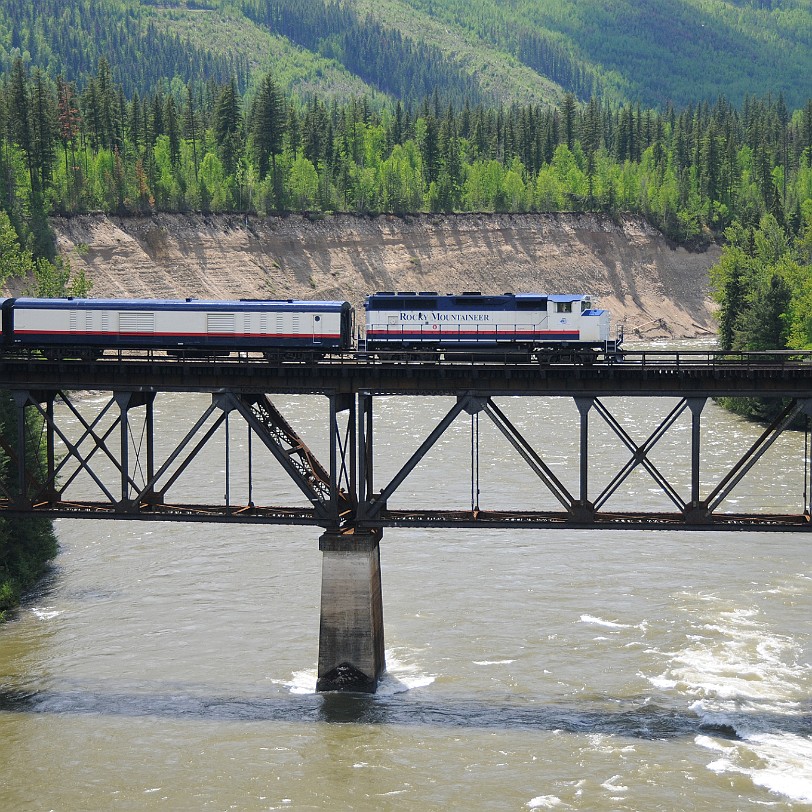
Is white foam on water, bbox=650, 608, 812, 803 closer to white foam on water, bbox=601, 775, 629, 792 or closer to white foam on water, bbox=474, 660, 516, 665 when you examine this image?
white foam on water, bbox=601, 775, 629, 792

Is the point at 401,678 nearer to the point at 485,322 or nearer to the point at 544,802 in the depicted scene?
the point at 544,802

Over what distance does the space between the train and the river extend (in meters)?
9.46

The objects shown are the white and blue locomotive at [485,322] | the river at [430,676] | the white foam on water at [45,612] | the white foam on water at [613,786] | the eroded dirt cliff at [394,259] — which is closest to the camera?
the white foam on water at [613,786]

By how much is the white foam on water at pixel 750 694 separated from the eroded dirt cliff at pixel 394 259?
11649 cm

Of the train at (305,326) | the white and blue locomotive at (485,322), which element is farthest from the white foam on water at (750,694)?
the white and blue locomotive at (485,322)

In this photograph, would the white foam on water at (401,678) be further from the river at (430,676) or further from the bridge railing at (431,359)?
the bridge railing at (431,359)

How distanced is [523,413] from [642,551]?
4433 cm

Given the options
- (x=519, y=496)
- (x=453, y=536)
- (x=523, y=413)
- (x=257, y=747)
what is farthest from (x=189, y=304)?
(x=523, y=413)

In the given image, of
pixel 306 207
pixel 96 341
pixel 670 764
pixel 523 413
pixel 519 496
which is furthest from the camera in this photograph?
pixel 306 207

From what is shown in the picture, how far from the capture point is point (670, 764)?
110 feet

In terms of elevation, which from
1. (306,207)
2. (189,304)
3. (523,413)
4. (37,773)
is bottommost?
(37,773)

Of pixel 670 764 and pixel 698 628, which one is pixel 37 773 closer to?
pixel 670 764

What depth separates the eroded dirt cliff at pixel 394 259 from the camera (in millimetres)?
156875

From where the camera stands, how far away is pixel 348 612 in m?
37.5
